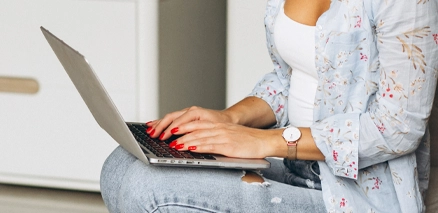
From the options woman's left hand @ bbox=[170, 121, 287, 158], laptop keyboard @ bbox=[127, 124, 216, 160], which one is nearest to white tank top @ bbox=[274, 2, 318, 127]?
woman's left hand @ bbox=[170, 121, 287, 158]

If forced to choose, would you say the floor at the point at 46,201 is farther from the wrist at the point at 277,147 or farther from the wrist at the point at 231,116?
the wrist at the point at 277,147

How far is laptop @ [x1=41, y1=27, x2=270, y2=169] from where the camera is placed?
3.15 ft

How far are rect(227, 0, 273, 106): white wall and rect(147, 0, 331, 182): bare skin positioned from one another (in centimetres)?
70

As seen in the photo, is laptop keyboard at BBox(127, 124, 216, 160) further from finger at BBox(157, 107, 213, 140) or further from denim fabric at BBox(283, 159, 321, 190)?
denim fabric at BBox(283, 159, 321, 190)

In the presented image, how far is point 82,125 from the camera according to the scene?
73.5 inches

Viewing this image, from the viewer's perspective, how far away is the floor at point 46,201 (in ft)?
6.22

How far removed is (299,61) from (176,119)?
0.76ft

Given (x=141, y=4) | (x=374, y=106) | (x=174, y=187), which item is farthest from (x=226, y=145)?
(x=141, y=4)

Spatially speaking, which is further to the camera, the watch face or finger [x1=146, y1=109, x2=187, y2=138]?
finger [x1=146, y1=109, x2=187, y2=138]

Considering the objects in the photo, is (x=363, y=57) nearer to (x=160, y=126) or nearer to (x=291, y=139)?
(x=291, y=139)

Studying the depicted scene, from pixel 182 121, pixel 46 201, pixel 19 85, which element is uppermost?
pixel 182 121

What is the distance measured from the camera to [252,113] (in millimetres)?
1286

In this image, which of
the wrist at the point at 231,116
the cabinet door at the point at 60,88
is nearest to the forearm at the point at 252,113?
the wrist at the point at 231,116

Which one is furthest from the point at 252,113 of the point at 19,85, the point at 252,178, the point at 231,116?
the point at 19,85
